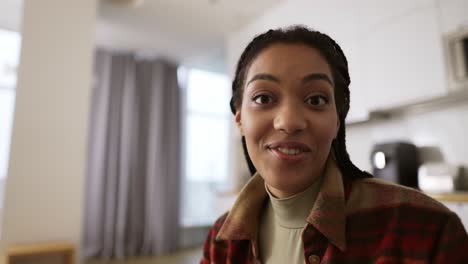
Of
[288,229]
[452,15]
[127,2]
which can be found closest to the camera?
[288,229]

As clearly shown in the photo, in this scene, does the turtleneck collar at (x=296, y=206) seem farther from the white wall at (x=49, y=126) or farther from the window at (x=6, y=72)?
the window at (x=6, y=72)

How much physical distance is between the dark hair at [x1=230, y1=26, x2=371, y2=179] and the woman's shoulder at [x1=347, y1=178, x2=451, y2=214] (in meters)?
0.02

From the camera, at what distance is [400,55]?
1.85 metres

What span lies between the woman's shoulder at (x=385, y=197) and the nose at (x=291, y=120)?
16 centimetres

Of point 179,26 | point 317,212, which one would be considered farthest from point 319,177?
point 179,26

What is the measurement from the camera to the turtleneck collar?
493mm

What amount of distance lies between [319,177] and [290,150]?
0.09 m

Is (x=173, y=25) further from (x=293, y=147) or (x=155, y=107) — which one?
(x=293, y=147)

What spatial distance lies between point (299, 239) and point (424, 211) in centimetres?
18

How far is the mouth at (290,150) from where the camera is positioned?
1.38 feet

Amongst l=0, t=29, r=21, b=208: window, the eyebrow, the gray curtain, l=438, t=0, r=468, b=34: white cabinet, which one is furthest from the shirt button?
the gray curtain

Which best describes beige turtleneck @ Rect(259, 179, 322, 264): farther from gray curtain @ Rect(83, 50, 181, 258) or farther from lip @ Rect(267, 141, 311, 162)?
gray curtain @ Rect(83, 50, 181, 258)

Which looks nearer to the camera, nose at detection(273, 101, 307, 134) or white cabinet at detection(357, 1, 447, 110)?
nose at detection(273, 101, 307, 134)

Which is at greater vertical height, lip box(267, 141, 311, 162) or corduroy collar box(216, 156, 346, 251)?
lip box(267, 141, 311, 162)
